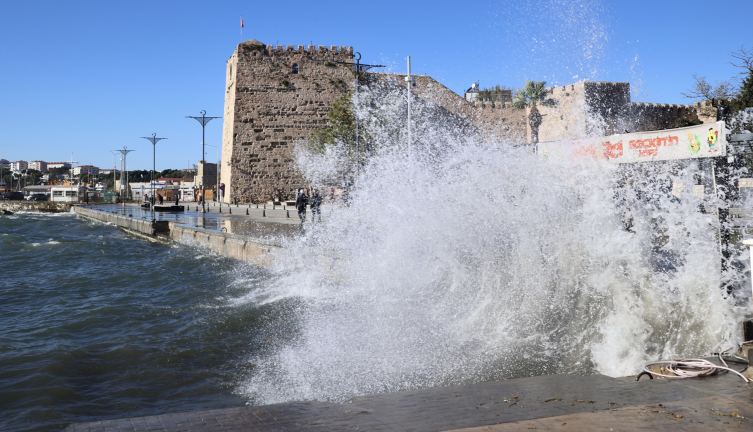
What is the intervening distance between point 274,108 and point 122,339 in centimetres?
2745

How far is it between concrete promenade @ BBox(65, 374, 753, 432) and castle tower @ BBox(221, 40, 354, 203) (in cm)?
3018

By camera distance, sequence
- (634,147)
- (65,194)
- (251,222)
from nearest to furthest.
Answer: (634,147), (251,222), (65,194)

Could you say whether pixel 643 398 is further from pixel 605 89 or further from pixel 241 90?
pixel 605 89

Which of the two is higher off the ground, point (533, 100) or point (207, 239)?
point (533, 100)

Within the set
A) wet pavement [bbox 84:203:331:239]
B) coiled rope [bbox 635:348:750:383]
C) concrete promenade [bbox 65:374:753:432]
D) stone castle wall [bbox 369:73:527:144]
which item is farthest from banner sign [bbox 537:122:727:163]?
stone castle wall [bbox 369:73:527:144]

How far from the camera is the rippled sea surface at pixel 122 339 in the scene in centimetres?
457

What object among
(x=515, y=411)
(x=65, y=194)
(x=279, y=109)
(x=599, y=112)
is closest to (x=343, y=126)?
(x=279, y=109)

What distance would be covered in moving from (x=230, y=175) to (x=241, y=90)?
497cm

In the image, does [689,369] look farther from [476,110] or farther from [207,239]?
[476,110]

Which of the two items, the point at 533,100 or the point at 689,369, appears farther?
the point at 533,100

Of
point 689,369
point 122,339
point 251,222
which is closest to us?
point 689,369

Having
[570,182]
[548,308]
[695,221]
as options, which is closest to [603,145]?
[570,182]

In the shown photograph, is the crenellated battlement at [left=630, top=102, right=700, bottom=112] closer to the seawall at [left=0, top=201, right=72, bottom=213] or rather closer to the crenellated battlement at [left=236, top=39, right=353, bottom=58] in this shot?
the crenellated battlement at [left=236, top=39, right=353, bottom=58]

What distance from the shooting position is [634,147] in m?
7.33
